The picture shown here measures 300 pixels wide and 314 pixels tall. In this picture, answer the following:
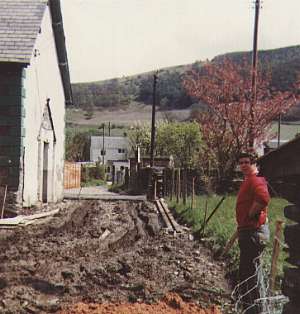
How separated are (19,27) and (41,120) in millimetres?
3786

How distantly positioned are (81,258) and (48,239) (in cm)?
282

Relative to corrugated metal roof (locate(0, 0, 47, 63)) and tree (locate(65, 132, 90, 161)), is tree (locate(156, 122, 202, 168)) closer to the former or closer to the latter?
tree (locate(65, 132, 90, 161))

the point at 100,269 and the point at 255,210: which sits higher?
the point at 255,210

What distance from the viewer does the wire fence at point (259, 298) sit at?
21.0 ft

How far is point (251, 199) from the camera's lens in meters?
7.12

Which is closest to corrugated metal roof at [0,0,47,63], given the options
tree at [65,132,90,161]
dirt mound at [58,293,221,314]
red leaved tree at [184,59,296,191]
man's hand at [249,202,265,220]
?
dirt mound at [58,293,221,314]

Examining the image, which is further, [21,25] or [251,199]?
[21,25]

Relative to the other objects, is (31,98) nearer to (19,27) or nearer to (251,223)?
(19,27)

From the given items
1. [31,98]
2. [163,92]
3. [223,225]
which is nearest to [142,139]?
[31,98]

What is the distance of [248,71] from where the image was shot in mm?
35000

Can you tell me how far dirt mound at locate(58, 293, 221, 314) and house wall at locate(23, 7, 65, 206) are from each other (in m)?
11.9

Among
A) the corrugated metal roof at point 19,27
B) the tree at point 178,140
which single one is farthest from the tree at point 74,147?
the corrugated metal roof at point 19,27

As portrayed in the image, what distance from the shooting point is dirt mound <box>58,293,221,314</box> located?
22.0 ft

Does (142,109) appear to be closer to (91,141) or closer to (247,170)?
(91,141)
